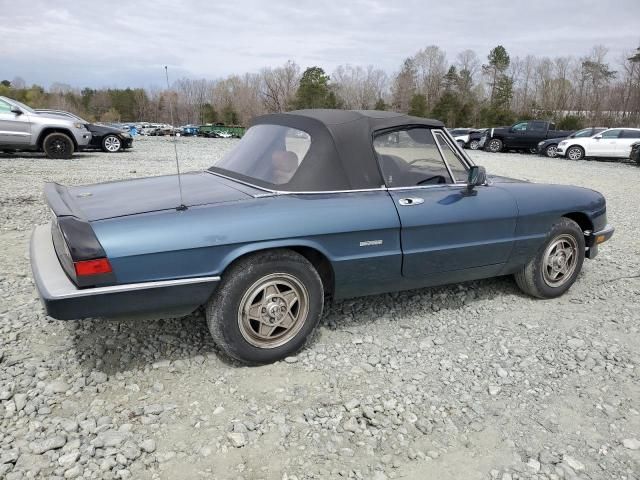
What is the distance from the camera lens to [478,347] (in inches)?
132

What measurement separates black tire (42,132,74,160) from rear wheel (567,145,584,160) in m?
18.3

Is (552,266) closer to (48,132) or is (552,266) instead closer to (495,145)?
(48,132)

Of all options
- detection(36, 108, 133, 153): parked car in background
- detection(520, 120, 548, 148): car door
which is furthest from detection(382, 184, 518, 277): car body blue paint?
detection(520, 120, 548, 148): car door

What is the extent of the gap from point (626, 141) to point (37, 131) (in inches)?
786

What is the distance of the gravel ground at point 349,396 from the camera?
2232 mm

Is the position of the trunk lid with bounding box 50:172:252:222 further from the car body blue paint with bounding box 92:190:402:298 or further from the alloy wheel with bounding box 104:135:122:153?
the alloy wheel with bounding box 104:135:122:153

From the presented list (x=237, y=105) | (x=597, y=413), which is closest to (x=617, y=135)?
(x=597, y=413)

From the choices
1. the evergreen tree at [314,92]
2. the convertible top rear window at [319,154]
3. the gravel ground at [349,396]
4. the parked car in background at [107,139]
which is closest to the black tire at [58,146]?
the parked car in background at [107,139]

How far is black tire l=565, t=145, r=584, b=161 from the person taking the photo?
64.8 feet

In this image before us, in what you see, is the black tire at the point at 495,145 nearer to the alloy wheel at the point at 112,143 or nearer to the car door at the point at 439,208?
the alloy wheel at the point at 112,143

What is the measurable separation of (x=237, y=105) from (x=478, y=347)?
7415cm

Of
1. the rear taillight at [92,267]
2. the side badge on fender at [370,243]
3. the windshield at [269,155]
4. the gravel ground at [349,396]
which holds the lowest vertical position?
the gravel ground at [349,396]

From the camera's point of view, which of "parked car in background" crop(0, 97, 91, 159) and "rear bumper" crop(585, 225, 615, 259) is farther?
"parked car in background" crop(0, 97, 91, 159)

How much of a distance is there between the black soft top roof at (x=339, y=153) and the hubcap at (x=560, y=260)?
1.77m
